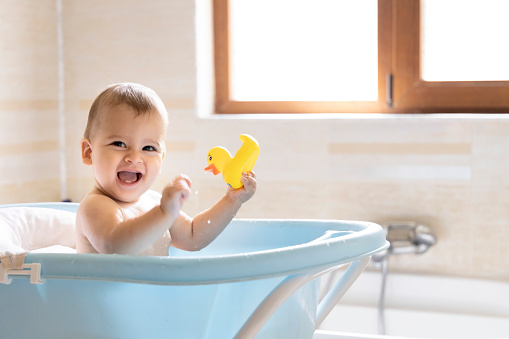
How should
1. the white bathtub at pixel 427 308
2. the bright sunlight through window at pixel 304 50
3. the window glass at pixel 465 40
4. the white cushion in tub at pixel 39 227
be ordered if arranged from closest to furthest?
the white cushion in tub at pixel 39 227, the white bathtub at pixel 427 308, the window glass at pixel 465 40, the bright sunlight through window at pixel 304 50

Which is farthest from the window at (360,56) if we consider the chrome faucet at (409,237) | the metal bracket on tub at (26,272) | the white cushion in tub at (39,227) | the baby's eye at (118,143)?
the metal bracket on tub at (26,272)

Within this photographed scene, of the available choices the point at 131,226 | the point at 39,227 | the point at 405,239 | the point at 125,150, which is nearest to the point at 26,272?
the point at 131,226

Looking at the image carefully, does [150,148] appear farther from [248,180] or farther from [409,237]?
[409,237]

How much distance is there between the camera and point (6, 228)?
1.25 meters

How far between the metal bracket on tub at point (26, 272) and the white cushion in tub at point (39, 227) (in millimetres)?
364

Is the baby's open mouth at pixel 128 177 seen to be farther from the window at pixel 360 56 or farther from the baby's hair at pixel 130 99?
the window at pixel 360 56

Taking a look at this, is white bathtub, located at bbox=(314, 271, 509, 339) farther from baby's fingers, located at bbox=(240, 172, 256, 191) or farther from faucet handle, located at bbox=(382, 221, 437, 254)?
baby's fingers, located at bbox=(240, 172, 256, 191)

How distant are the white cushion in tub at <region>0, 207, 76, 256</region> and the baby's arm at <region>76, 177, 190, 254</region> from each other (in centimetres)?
29

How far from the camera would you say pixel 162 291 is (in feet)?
3.00

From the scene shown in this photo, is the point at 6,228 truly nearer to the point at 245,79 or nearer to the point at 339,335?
the point at 339,335

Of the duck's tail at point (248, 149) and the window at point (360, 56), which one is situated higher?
the window at point (360, 56)

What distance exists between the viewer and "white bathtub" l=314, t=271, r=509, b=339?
185cm

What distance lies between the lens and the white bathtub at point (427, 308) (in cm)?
185

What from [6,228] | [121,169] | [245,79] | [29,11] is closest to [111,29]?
[29,11]
